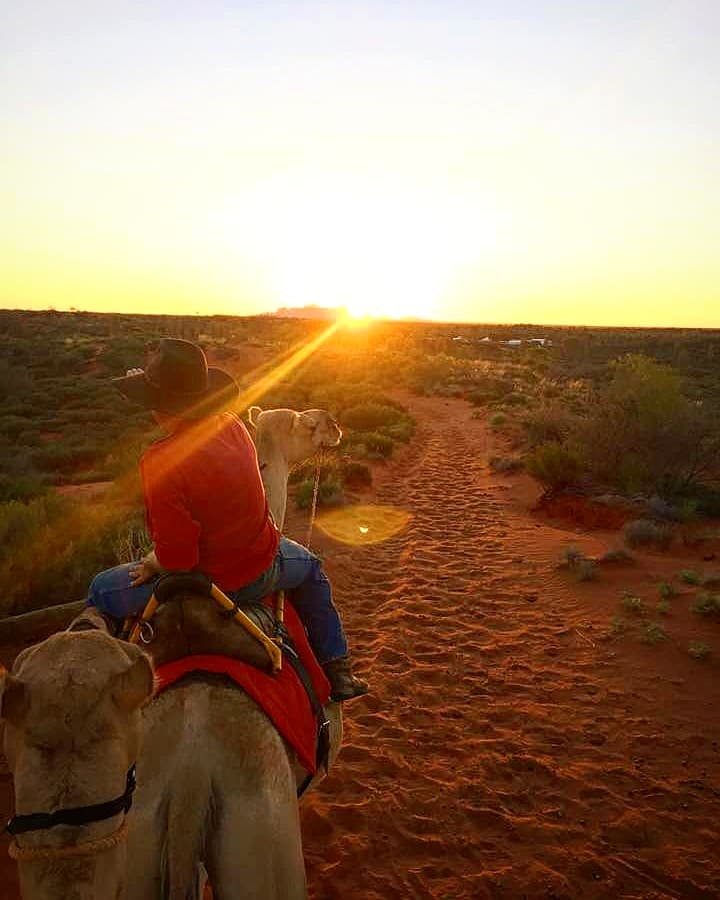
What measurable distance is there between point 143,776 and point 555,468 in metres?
12.4

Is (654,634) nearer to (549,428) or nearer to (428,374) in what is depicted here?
(549,428)

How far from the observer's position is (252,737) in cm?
226

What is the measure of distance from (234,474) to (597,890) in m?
3.75

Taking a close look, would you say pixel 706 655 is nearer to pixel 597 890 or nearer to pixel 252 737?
pixel 597 890

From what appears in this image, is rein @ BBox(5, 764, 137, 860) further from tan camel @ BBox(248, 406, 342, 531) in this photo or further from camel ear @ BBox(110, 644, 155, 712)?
tan camel @ BBox(248, 406, 342, 531)

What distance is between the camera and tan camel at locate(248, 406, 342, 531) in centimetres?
472

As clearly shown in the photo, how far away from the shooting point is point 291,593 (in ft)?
11.5

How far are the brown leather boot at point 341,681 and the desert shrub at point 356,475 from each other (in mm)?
11004

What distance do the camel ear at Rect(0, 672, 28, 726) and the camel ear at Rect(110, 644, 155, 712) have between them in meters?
0.19

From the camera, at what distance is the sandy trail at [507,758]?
430 cm

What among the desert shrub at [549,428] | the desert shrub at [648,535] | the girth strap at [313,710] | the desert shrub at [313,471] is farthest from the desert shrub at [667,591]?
the desert shrub at [549,428]

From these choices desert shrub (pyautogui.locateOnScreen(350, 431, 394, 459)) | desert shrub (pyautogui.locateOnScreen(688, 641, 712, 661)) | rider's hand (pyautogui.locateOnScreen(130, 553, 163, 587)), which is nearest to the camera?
rider's hand (pyautogui.locateOnScreen(130, 553, 163, 587))

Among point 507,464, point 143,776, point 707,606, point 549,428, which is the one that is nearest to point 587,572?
point 707,606

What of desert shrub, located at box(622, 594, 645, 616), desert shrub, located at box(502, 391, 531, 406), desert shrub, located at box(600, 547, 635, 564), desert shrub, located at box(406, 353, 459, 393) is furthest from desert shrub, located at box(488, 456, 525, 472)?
desert shrub, located at box(406, 353, 459, 393)
